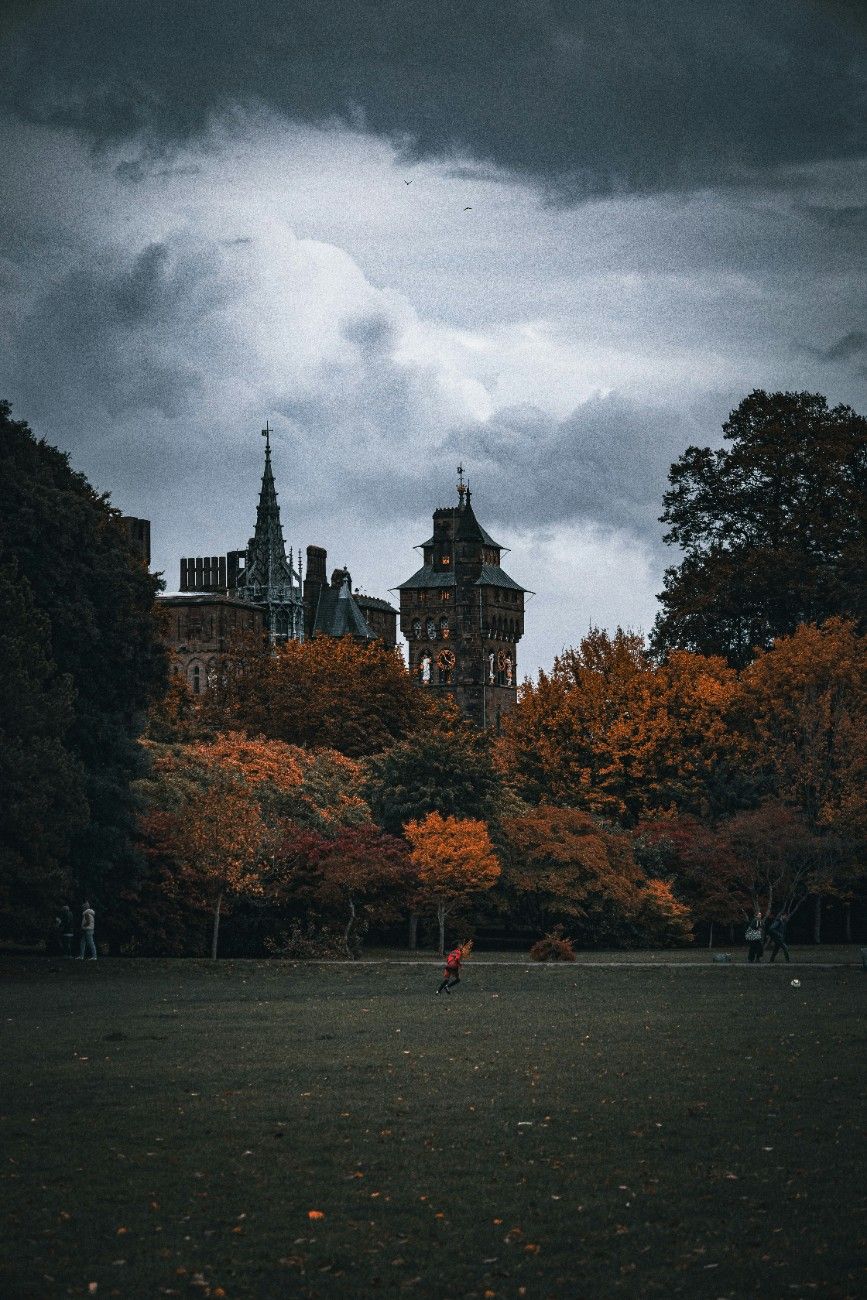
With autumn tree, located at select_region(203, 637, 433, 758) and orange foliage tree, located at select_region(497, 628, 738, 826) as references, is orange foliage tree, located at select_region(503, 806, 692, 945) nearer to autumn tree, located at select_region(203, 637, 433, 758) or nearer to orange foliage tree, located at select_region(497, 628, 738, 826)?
orange foliage tree, located at select_region(497, 628, 738, 826)

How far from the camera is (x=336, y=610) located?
16938cm

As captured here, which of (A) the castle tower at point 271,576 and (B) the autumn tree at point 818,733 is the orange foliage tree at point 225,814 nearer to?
(B) the autumn tree at point 818,733

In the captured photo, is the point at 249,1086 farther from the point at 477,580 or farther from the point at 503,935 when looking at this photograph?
the point at 477,580

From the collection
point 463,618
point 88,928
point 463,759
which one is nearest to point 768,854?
point 463,759

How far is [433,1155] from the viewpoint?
14672 millimetres

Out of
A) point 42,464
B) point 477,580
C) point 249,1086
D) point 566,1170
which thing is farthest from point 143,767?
point 477,580

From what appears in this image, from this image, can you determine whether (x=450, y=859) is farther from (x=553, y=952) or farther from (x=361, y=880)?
(x=553, y=952)

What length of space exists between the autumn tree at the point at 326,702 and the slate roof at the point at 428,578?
86.2m

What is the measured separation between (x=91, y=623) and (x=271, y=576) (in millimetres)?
128808

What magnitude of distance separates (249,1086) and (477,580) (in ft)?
492

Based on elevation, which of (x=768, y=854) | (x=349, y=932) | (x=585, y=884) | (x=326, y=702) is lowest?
(x=349, y=932)

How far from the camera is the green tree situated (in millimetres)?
35562

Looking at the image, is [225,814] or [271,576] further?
[271,576]

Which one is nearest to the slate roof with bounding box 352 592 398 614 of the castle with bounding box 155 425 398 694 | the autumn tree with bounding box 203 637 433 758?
the castle with bounding box 155 425 398 694
